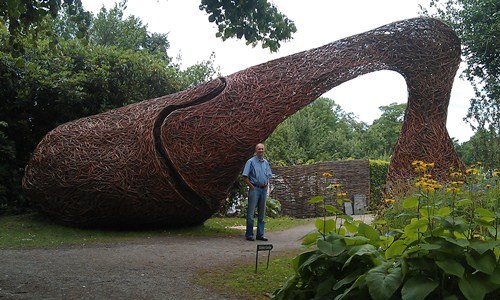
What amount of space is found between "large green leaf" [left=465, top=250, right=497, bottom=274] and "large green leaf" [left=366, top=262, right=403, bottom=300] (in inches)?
12.8

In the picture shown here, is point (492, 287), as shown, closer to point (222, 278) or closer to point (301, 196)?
point (222, 278)

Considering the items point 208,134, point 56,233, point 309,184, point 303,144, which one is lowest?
point 56,233

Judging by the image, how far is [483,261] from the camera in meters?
2.32

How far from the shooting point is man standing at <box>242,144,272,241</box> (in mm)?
7957

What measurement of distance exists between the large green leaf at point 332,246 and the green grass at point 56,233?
5.33 m

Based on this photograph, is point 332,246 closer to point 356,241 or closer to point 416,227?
point 356,241

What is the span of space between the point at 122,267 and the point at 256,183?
311 cm

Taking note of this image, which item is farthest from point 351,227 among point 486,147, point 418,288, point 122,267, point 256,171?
point 486,147

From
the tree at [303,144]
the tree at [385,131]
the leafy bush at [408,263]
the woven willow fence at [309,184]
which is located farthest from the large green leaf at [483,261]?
the tree at [385,131]

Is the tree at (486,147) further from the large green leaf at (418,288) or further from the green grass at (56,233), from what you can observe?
the large green leaf at (418,288)

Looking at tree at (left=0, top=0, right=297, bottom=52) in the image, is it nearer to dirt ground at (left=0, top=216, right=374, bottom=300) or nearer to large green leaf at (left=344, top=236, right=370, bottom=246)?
dirt ground at (left=0, top=216, right=374, bottom=300)

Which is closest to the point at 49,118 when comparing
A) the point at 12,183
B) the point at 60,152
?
the point at 12,183

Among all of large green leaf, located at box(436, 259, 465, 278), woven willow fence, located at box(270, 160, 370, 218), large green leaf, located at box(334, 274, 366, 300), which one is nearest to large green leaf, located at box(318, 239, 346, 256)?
large green leaf, located at box(334, 274, 366, 300)

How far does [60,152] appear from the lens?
8047mm
